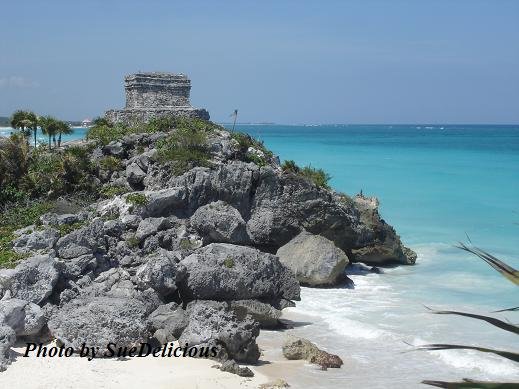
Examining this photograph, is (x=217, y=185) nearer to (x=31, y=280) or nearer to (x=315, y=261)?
(x=315, y=261)

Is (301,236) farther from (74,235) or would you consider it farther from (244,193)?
(74,235)

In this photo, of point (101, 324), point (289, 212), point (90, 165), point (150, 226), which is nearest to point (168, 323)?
point (101, 324)

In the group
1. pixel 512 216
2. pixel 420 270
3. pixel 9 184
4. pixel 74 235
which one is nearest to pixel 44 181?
pixel 9 184

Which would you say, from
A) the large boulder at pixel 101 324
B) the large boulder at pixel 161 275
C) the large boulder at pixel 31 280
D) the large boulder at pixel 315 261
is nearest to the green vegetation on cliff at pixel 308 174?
the large boulder at pixel 315 261

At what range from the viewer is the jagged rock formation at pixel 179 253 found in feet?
32.7

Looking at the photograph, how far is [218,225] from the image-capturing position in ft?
48.4

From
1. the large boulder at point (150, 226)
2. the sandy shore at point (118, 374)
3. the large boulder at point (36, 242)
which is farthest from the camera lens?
the large boulder at point (150, 226)

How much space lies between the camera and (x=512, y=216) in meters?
27.5

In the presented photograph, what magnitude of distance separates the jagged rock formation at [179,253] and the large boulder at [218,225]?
25 millimetres

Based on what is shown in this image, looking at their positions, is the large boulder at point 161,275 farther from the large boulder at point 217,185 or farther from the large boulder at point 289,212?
the large boulder at point 289,212

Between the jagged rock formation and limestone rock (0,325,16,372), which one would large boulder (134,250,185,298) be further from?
limestone rock (0,325,16,372)

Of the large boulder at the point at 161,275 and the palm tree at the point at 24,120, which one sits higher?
the palm tree at the point at 24,120

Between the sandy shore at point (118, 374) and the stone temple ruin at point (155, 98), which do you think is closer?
the sandy shore at point (118, 374)

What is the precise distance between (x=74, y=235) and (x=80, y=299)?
2.37 meters
